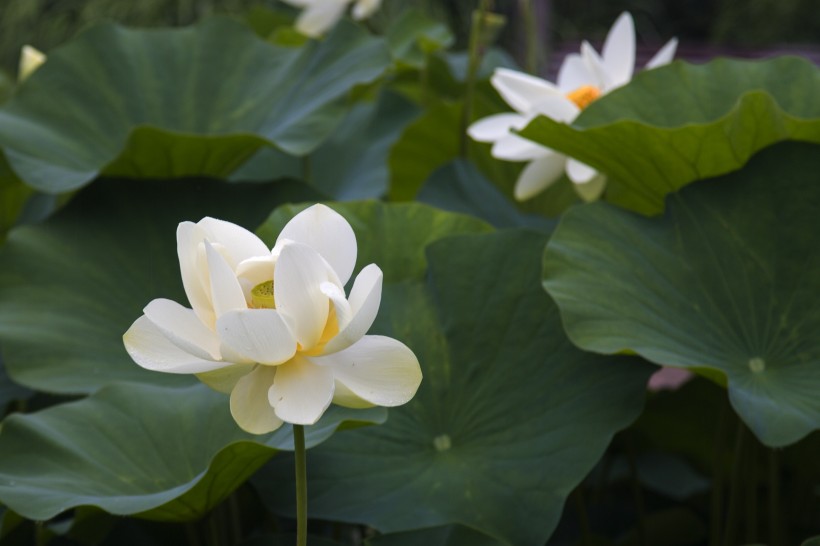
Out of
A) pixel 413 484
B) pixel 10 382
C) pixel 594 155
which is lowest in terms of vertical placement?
pixel 10 382

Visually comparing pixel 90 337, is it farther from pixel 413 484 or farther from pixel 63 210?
pixel 413 484

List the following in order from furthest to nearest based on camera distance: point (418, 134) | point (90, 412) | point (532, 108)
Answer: point (418, 134), point (532, 108), point (90, 412)

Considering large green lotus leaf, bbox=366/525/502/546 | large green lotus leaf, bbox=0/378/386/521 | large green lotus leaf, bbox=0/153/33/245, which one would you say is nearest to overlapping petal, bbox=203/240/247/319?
large green lotus leaf, bbox=0/378/386/521

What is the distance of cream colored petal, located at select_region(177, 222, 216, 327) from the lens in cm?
53

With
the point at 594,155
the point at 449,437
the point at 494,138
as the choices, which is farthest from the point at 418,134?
the point at 449,437

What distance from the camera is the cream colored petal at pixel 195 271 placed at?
0.53m

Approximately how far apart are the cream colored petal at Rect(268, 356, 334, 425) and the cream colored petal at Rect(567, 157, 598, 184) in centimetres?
48

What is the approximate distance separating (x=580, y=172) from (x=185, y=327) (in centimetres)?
52

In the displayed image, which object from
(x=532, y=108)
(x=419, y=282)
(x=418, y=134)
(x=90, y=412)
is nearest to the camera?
(x=90, y=412)

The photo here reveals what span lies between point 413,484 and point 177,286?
1.05 feet

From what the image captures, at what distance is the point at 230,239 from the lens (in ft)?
1.80

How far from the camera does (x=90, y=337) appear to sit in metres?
0.88

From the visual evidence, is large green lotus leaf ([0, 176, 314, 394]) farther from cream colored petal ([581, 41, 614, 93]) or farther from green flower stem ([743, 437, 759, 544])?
green flower stem ([743, 437, 759, 544])

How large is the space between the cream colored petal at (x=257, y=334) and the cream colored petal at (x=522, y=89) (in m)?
0.54
